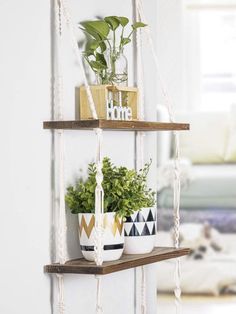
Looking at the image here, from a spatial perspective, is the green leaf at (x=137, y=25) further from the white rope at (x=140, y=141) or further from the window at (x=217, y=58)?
the window at (x=217, y=58)

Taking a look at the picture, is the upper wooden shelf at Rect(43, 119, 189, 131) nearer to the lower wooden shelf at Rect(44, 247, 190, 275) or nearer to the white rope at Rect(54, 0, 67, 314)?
the white rope at Rect(54, 0, 67, 314)

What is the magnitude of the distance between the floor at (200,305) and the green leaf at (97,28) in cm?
216

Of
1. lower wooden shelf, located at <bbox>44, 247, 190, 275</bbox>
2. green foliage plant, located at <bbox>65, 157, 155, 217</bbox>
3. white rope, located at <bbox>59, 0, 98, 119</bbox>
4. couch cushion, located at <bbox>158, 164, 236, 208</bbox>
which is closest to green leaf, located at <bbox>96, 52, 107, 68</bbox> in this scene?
white rope, located at <bbox>59, 0, 98, 119</bbox>

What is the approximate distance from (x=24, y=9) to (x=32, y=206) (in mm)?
492

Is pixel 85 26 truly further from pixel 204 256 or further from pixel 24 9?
pixel 204 256

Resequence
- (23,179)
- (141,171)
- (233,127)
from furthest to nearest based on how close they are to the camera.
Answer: (233,127), (141,171), (23,179)

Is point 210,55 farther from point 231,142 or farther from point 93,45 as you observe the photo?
point 93,45

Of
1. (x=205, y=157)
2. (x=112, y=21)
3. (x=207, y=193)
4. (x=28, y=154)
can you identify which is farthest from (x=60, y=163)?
(x=205, y=157)

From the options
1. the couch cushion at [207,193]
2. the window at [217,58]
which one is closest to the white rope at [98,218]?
the couch cushion at [207,193]

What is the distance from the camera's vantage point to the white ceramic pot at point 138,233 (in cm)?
239

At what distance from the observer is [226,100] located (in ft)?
19.8

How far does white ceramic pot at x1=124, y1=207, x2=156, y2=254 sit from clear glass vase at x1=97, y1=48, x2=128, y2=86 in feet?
1.22

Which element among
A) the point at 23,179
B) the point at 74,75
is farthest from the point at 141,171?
the point at 23,179

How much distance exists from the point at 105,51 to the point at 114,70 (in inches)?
2.4
